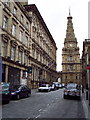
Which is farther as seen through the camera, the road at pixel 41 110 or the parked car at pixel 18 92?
the parked car at pixel 18 92

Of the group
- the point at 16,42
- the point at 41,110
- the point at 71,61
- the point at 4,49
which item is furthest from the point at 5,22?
the point at 71,61

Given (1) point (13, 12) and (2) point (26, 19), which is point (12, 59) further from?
(2) point (26, 19)

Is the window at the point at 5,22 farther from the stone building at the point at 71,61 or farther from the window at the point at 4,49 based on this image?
the stone building at the point at 71,61

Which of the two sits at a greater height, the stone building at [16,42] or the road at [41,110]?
the stone building at [16,42]

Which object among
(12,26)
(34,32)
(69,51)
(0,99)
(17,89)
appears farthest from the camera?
(69,51)

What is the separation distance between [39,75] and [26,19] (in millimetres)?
16750

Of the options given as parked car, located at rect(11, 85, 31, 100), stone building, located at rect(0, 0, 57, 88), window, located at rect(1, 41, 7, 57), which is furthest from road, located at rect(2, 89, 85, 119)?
stone building, located at rect(0, 0, 57, 88)

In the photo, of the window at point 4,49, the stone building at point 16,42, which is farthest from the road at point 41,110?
the stone building at point 16,42

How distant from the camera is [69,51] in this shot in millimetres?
100500

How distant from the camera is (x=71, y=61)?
99500mm

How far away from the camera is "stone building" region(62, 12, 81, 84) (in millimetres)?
97875

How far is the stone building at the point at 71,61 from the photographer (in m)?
97.9

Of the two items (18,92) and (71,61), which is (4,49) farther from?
(71,61)

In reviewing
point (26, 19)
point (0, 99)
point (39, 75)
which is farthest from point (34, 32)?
point (0, 99)
